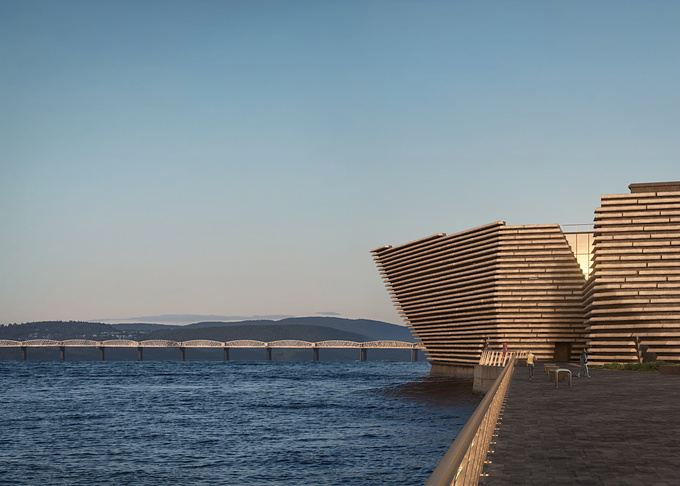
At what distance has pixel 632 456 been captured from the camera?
1183cm

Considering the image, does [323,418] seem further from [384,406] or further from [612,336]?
[612,336]

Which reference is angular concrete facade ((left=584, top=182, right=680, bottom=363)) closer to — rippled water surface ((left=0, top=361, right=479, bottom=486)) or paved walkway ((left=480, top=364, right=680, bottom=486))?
rippled water surface ((left=0, top=361, right=479, bottom=486))

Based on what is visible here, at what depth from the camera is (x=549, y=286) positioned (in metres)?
64.8

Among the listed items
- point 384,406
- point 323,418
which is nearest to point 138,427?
point 323,418

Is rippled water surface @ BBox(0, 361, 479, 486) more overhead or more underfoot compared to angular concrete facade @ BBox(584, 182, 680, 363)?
more underfoot

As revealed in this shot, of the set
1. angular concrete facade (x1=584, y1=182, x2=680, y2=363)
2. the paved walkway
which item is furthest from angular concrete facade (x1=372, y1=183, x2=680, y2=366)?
the paved walkway

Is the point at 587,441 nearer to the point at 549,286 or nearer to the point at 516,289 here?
the point at 516,289

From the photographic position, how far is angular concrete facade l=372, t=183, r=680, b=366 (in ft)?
169

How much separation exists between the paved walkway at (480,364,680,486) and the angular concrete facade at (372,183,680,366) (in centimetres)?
2927

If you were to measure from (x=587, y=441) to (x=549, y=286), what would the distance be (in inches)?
2098

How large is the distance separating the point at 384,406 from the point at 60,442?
22682mm

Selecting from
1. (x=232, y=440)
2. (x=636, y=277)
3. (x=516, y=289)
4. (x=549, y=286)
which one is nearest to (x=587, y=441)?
(x=232, y=440)

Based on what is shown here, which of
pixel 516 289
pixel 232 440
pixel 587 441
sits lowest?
pixel 232 440

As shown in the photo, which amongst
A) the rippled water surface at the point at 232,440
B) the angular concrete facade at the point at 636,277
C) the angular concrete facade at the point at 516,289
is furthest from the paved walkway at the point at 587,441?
the angular concrete facade at the point at 516,289
